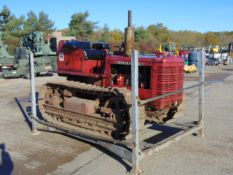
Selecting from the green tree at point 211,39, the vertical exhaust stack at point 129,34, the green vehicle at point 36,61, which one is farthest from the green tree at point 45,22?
the vertical exhaust stack at point 129,34

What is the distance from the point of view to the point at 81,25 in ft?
206

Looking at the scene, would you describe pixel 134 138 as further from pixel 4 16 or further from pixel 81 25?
pixel 81 25

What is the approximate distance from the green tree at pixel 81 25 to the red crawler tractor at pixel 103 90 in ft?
181

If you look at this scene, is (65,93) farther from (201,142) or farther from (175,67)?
(201,142)

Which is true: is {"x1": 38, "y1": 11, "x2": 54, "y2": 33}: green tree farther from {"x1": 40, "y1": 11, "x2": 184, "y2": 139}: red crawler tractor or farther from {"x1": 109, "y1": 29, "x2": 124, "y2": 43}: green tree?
{"x1": 40, "y1": 11, "x2": 184, "y2": 139}: red crawler tractor

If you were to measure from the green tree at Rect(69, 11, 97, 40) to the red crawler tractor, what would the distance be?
55.3 metres

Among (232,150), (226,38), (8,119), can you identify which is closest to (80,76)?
(8,119)

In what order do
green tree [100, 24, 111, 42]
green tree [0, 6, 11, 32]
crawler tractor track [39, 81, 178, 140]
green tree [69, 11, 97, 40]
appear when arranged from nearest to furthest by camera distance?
crawler tractor track [39, 81, 178, 140]
green tree [0, 6, 11, 32]
green tree [69, 11, 97, 40]
green tree [100, 24, 111, 42]

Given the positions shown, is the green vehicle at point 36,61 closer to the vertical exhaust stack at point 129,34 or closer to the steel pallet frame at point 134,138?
the steel pallet frame at point 134,138

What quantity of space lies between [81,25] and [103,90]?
5751cm

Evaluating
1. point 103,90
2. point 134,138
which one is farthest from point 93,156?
point 103,90

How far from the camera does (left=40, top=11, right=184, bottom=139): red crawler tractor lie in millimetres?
6656

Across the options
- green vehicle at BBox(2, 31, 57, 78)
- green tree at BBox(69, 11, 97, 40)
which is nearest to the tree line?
green tree at BBox(69, 11, 97, 40)

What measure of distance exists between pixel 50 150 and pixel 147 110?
1970 mm
